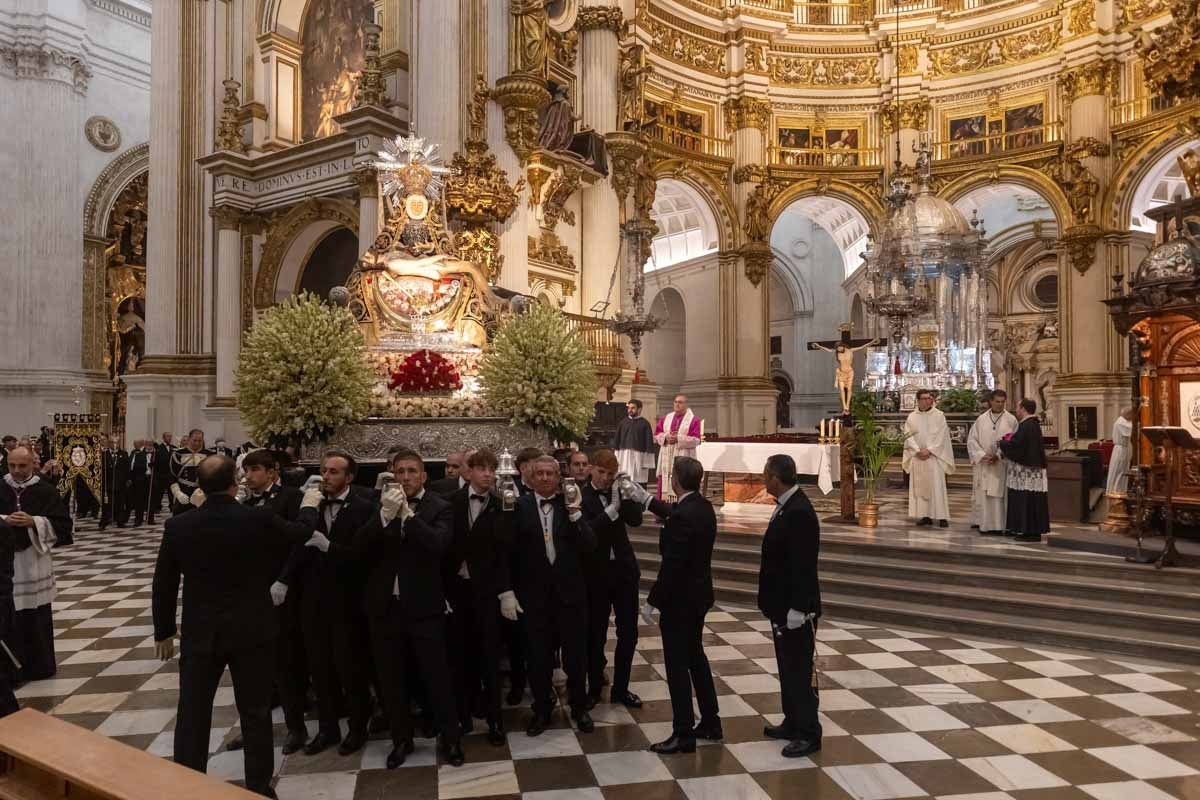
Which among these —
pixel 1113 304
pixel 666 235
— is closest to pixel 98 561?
pixel 1113 304

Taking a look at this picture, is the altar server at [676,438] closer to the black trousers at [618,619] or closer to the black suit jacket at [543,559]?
the black trousers at [618,619]

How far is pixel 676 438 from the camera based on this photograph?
36.9ft

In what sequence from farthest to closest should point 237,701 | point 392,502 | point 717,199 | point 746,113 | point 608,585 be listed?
point 746,113 → point 717,199 → point 608,585 → point 392,502 → point 237,701

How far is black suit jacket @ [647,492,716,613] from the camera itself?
4.39m

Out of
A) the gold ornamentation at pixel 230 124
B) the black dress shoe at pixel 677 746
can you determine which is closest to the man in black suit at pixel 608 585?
the black dress shoe at pixel 677 746

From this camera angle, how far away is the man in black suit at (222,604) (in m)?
3.58

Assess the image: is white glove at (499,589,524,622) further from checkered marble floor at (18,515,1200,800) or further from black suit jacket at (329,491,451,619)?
checkered marble floor at (18,515,1200,800)

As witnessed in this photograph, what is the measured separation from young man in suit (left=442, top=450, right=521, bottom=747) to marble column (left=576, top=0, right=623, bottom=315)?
34.4 ft

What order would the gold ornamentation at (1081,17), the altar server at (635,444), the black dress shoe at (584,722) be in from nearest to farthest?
the black dress shoe at (584,722)
the altar server at (635,444)
the gold ornamentation at (1081,17)

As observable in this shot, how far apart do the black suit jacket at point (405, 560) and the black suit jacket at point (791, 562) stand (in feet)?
5.76

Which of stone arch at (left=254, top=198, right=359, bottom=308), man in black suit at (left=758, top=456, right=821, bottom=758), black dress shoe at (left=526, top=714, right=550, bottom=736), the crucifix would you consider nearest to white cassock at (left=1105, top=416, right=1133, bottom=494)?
the crucifix

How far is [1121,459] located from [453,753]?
8.29 m

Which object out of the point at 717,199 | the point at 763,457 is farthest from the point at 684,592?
the point at 717,199

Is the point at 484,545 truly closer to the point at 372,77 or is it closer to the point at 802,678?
the point at 802,678
